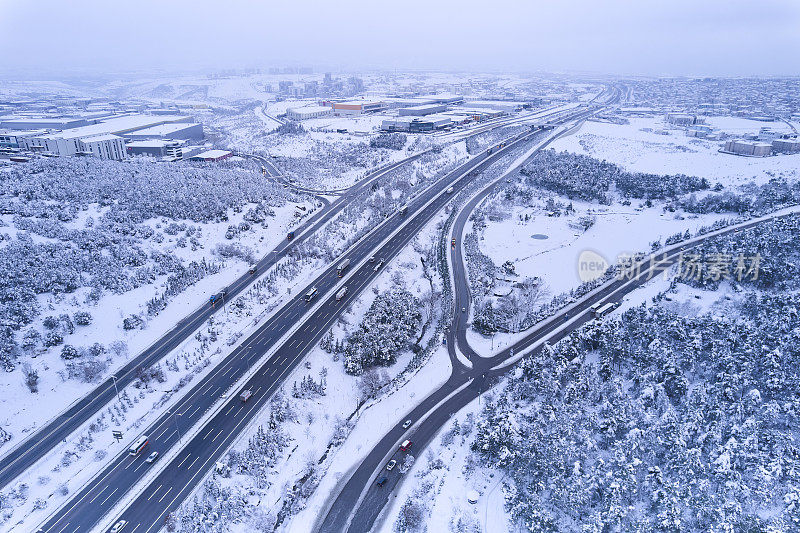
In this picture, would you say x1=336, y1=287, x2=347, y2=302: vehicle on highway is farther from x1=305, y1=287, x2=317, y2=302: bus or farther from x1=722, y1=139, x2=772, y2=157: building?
x1=722, y1=139, x2=772, y2=157: building

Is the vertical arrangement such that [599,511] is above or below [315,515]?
above

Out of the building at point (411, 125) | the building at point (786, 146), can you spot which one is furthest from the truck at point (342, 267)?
the building at point (786, 146)

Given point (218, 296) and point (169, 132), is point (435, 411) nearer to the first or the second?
point (218, 296)

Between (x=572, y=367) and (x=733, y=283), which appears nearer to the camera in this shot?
(x=572, y=367)

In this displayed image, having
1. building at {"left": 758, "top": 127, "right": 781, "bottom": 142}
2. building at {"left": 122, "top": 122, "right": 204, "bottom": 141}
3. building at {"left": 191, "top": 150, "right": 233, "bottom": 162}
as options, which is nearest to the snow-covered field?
building at {"left": 758, "top": 127, "right": 781, "bottom": 142}

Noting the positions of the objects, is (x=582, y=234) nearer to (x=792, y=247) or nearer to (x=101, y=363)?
(x=792, y=247)

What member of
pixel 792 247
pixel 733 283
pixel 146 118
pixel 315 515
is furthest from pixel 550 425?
pixel 146 118

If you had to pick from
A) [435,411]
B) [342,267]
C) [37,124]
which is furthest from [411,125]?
A: [435,411]
